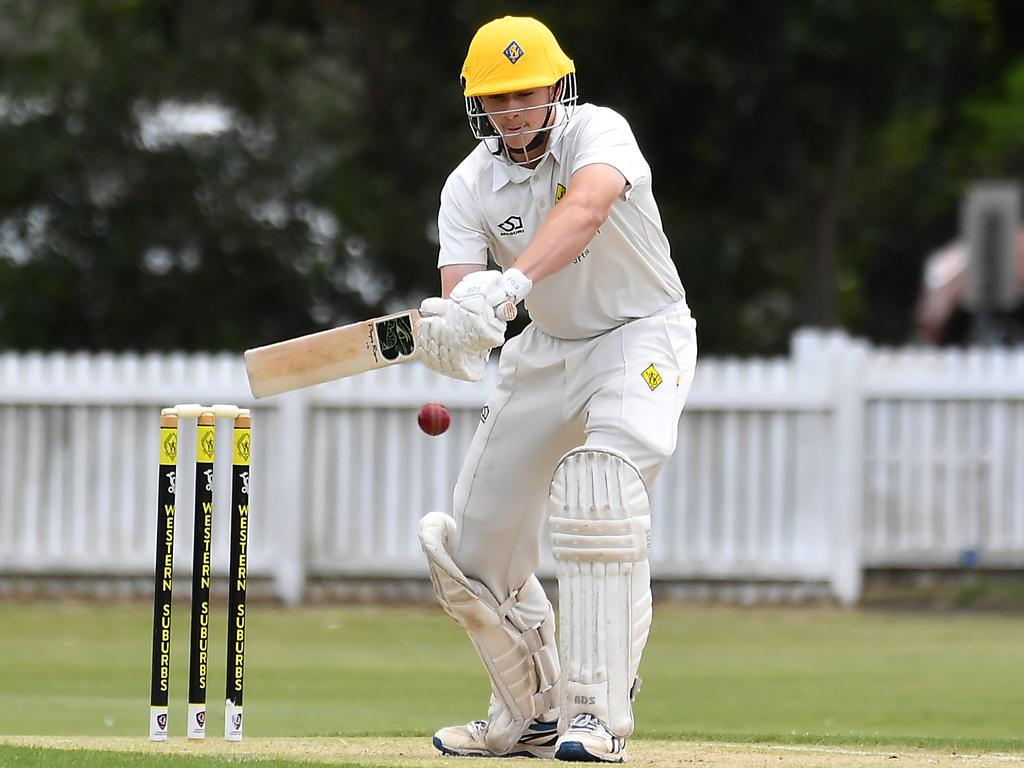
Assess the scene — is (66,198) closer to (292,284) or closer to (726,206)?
(292,284)

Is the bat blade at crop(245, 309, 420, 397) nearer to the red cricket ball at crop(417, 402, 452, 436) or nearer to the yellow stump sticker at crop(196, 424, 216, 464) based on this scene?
the yellow stump sticker at crop(196, 424, 216, 464)

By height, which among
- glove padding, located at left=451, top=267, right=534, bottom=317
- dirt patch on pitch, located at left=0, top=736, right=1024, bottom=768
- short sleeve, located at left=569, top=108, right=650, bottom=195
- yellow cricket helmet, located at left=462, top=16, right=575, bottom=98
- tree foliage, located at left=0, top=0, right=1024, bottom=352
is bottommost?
dirt patch on pitch, located at left=0, top=736, right=1024, bottom=768

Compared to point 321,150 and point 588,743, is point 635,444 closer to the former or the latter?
→ point 588,743

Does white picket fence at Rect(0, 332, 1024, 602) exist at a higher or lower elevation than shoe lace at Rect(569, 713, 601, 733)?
higher

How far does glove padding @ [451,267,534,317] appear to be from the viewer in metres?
4.91

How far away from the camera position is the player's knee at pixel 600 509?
16.8ft

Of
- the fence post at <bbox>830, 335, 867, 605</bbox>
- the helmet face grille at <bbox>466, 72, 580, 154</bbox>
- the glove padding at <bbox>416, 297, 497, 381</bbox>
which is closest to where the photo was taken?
the glove padding at <bbox>416, 297, 497, 381</bbox>

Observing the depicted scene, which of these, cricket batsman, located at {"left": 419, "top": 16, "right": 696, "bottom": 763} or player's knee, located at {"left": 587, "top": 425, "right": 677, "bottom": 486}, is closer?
cricket batsman, located at {"left": 419, "top": 16, "right": 696, "bottom": 763}

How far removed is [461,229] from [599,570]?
1.00m

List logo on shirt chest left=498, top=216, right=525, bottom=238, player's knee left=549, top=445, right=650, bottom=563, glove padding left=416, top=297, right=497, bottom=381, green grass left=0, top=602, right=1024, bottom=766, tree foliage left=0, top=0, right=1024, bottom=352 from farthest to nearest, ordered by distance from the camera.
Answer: tree foliage left=0, top=0, right=1024, bottom=352 < green grass left=0, top=602, right=1024, bottom=766 < logo on shirt chest left=498, top=216, right=525, bottom=238 < player's knee left=549, top=445, right=650, bottom=563 < glove padding left=416, top=297, right=497, bottom=381

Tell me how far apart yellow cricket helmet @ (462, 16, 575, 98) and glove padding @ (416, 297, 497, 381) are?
1.93 feet

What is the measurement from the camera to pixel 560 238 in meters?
4.99

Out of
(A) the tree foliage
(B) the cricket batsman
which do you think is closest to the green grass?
(B) the cricket batsman

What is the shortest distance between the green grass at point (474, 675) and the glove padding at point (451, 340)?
103 centimetres
